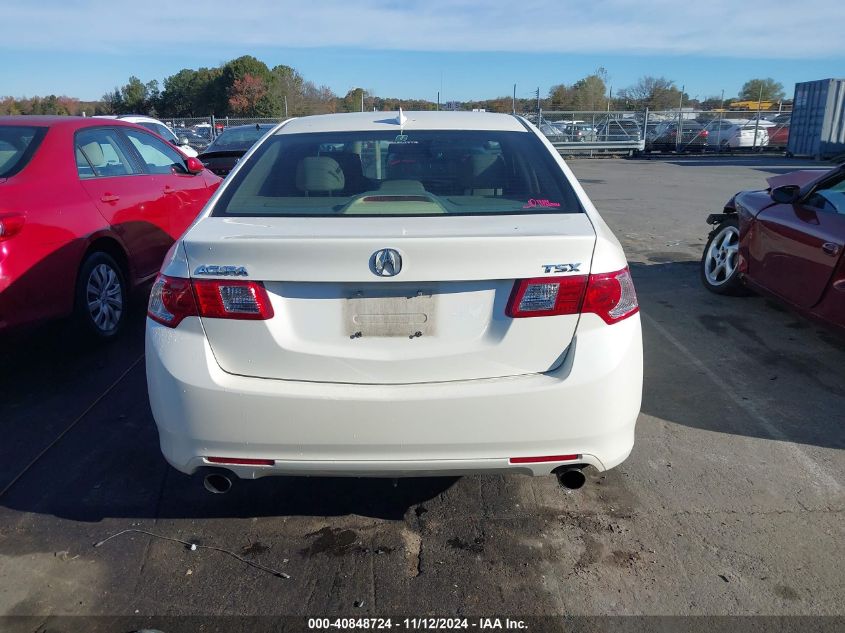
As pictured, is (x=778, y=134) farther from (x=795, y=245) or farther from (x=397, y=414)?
(x=397, y=414)

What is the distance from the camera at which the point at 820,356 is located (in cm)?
499

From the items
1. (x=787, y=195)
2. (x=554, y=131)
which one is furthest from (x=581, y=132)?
(x=787, y=195)

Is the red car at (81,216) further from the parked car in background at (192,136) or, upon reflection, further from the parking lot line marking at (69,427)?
the parked car in background at (192,136)

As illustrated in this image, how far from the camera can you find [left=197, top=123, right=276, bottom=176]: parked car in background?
37.5 ft

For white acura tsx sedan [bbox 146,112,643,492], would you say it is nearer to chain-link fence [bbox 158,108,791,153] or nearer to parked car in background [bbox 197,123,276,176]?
parked car in background [bbox 197,123,276,176]

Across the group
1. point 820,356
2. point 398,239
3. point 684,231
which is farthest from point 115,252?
point 684,231

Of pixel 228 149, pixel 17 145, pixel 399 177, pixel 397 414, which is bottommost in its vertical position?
pixel 397 414

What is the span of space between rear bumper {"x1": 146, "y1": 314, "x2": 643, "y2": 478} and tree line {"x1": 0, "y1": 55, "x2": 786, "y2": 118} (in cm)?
4260

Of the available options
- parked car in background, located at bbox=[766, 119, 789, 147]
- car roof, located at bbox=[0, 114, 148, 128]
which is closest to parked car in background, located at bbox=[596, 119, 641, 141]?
parked car in background, located at bbox=[766, 119, 789, 147]

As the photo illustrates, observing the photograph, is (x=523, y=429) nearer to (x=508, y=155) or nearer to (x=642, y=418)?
(x=508, y=155)

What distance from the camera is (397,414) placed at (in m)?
2.42

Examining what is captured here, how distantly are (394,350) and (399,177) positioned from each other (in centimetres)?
115

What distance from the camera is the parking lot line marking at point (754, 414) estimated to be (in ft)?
11.1

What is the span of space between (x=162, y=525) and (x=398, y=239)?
5.61 ft
